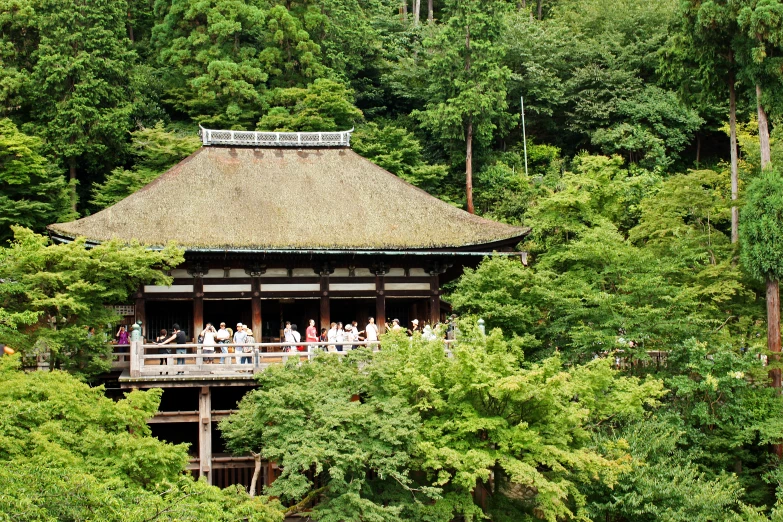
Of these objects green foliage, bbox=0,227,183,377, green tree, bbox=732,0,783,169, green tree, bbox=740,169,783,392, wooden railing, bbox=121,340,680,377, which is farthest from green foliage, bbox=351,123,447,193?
green foliage, bbox=0,227,183,377

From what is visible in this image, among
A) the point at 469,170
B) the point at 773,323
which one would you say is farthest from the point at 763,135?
the point at 469,170

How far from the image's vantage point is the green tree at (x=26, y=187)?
30719 millimetres

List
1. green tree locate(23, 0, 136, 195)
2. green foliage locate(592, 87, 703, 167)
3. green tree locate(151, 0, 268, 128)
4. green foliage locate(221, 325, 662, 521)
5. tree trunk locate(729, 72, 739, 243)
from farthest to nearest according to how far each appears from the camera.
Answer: green foliage locate(592, 87, 703, 167) → green tree locate(151, 0, 268, 128) → green tree locate(23, 0, 136, 195) → tree trunk locate(729, 72, 739, 243) → green foliage locate(221, 325, 662, 521)

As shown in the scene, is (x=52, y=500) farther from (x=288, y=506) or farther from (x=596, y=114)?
(x=596, y=114)

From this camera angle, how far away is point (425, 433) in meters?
18.2

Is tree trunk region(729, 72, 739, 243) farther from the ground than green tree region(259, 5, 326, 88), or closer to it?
closer to it

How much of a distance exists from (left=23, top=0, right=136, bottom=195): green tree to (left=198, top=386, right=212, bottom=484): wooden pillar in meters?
15.0

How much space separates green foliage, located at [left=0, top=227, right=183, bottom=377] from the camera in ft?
66.0

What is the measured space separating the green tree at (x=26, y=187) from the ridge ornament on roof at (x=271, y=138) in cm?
566

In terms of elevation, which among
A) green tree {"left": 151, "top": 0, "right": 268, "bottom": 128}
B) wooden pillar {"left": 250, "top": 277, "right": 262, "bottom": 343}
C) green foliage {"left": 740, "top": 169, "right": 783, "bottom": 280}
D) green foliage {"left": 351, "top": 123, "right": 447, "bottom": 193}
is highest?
green tree {"left": 151, "top": 0, "right": 268, "bottom": 128}

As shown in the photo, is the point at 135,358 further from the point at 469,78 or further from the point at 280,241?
the point at 469,78

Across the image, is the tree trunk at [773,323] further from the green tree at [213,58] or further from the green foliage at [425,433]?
the green tree at [213,58]

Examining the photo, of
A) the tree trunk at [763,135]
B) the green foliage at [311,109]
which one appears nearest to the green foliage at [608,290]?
the tree trunk at [763,135]

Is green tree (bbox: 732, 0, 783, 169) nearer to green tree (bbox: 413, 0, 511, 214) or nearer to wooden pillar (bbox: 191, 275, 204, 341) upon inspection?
green tree (bbox: 413, 0, 511, 214)
